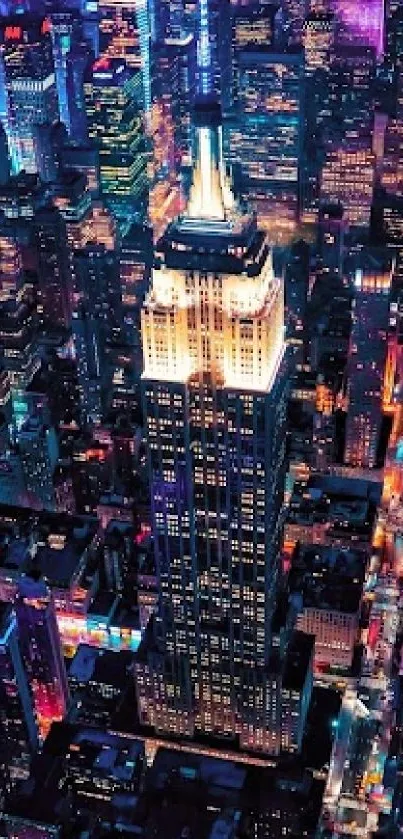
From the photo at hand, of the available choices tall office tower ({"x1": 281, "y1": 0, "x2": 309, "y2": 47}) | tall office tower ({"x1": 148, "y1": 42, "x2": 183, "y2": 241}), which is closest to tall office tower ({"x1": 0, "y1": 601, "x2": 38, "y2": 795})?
tall office tower ({"x1": 148, "y1": 42, "x2": 183, "y2": 241})

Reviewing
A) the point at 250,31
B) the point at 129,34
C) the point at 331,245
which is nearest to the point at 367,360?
the point at 331,245

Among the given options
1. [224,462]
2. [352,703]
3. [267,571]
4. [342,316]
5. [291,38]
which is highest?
[291,38]

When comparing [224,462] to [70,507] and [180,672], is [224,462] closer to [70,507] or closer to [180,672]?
[180,672]

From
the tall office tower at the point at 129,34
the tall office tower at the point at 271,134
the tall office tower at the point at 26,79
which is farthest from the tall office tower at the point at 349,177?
the tall office tower at the point at 26,79

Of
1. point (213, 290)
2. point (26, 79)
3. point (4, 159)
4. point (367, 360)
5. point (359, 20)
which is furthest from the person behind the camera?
point (26, 79)

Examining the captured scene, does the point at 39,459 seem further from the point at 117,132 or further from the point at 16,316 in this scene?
the point at 117,132

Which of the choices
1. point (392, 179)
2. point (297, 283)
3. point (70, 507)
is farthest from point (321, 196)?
point (70, 507)

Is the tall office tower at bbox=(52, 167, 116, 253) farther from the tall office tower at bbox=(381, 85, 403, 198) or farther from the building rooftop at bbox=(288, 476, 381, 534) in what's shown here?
the building rooftop at bbox=(288, 476, 381, 534)
